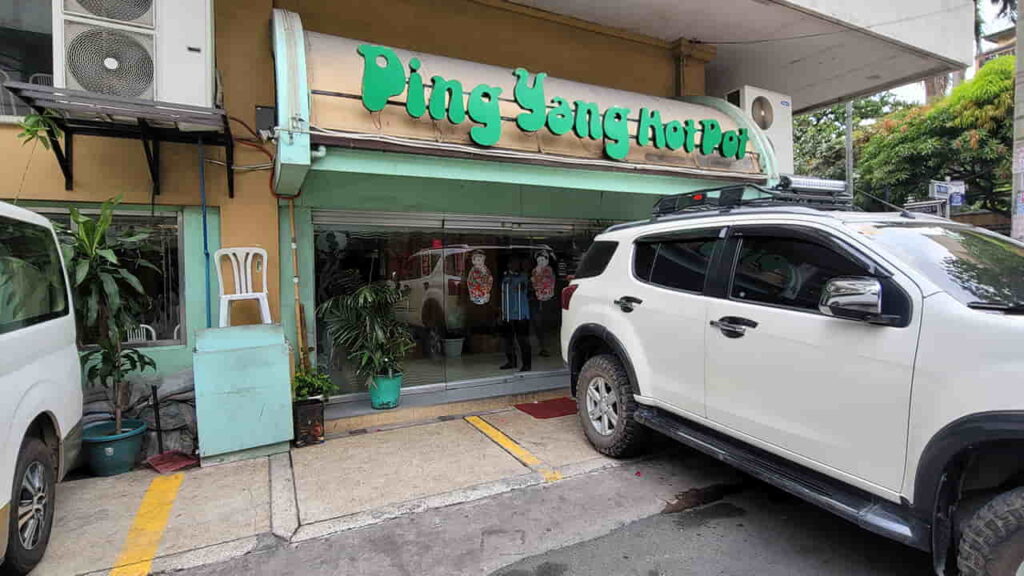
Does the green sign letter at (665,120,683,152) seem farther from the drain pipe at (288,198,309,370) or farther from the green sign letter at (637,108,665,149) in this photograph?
the drain pipe at (288,198,309,370)

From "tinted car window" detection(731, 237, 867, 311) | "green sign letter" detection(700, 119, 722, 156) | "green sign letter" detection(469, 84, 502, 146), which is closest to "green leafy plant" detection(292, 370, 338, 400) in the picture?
"green sign letter" detection(469, 84, 502, 146)

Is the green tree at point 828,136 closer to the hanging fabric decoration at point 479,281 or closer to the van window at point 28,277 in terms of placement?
the hanging fabric decoration at point 479,281

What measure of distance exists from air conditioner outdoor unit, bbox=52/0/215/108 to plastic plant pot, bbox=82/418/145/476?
2.95m

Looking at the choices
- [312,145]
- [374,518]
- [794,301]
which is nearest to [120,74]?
[312,145]

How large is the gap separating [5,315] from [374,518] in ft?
8.25

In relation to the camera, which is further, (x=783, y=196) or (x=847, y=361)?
(x=783, y=196)

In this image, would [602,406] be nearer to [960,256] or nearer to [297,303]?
[960,256]

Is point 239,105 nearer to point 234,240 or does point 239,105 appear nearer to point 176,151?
point 176,151

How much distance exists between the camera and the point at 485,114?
18.1 feet

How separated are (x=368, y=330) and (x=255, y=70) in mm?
3088

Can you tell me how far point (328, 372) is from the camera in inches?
254

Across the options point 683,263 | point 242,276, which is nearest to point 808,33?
point 683,263

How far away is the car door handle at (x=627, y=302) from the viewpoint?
4388 mm

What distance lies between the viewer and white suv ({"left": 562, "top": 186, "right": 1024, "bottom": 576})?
2.28 meters
